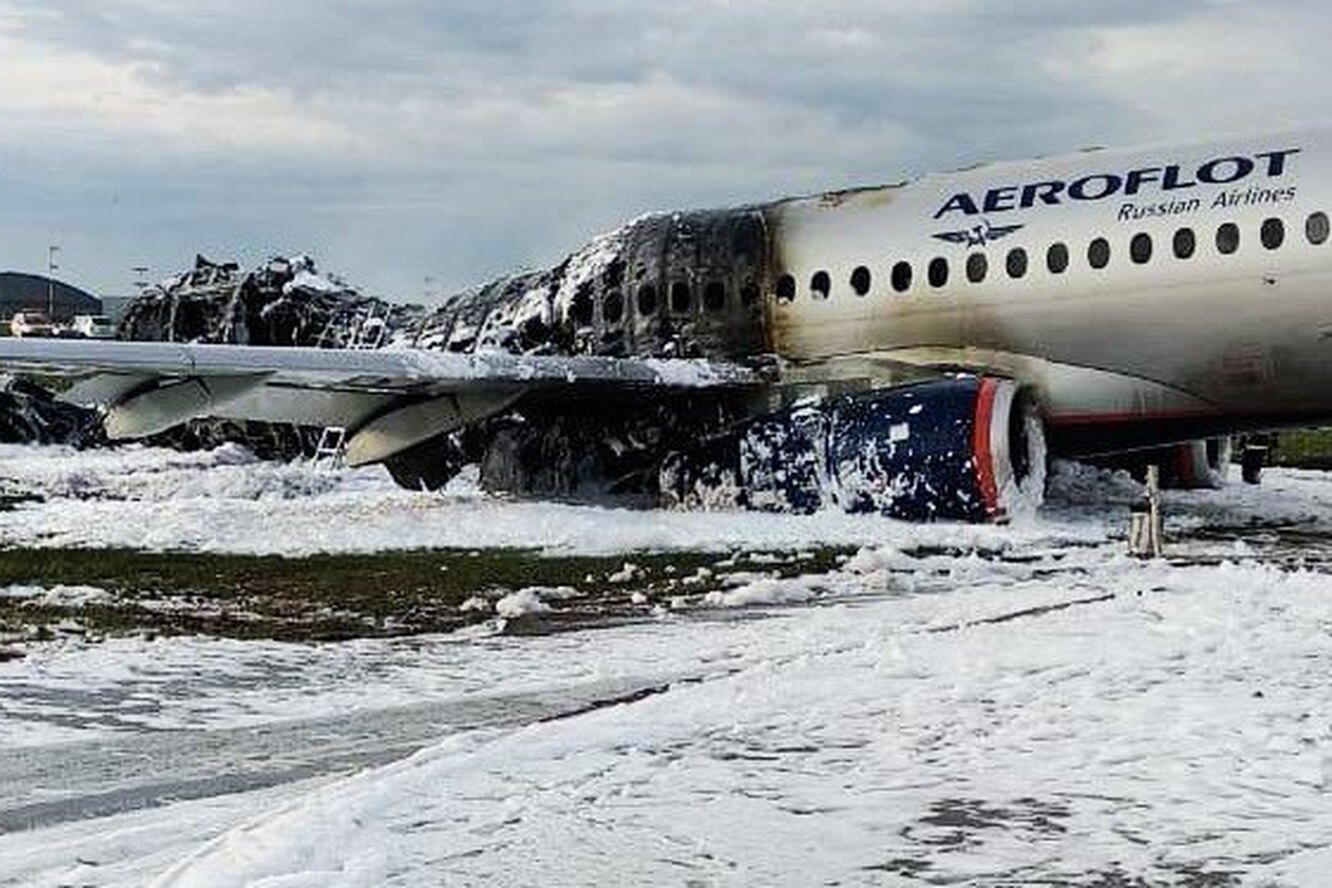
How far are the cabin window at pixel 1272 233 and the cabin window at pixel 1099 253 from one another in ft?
4.34

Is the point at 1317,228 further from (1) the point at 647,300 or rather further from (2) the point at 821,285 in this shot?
(1) the point at 647,300

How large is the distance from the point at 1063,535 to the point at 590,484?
18.3ft

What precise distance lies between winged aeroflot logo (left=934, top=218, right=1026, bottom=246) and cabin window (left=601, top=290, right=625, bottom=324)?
370cm

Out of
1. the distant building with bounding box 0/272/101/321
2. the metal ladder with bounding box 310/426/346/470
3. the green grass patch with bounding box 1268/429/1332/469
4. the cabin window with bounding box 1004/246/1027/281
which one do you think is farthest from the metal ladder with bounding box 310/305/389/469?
the distant building with bounding box 0/272/101/321

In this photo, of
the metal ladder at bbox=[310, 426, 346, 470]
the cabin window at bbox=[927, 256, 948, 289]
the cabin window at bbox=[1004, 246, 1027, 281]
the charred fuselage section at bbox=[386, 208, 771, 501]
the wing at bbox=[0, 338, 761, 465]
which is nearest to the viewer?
the wing at bbox=[0, 338, 761, 465]

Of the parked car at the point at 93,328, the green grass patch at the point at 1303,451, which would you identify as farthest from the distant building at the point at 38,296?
the green grass patch at the point at 1303,451

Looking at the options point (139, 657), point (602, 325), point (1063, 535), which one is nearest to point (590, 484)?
point (602, 325)

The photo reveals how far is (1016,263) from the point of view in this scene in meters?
16.6

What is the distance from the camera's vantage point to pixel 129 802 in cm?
585

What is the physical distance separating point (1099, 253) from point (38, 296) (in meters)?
129

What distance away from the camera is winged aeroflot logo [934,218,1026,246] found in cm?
1672

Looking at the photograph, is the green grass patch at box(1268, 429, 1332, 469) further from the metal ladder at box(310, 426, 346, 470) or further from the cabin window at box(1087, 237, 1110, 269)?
the metal ladder at box(310, 426, 346, 470)

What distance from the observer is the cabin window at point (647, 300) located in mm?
18828

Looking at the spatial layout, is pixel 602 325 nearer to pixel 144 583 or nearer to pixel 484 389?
pixel 484 389
